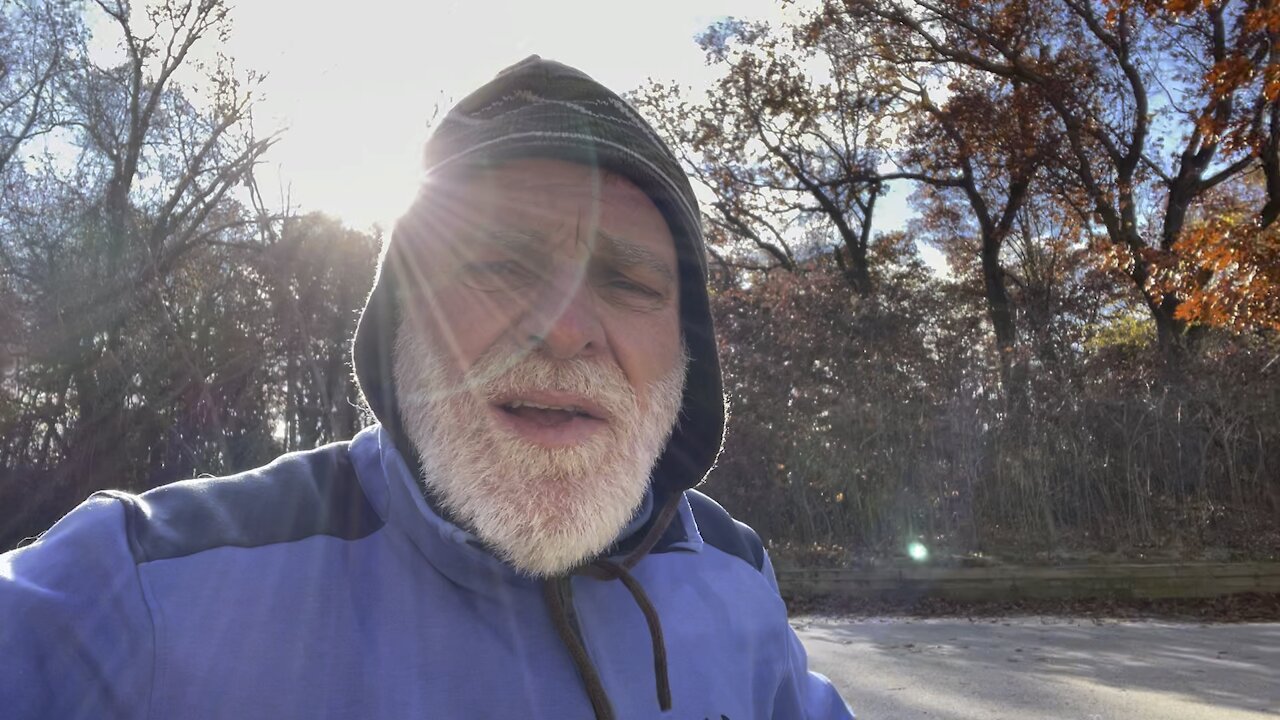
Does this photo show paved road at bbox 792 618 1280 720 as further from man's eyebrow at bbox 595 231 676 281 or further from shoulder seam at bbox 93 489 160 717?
shoulder seam at bbox 93 489 160 717

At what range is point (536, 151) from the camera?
64.2 inches

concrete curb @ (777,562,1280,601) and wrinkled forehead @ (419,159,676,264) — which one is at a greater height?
wrinkled forehead @ (419,159,676,264)

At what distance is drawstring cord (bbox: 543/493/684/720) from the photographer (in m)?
1.34

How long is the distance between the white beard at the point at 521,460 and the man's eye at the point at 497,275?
0.13 m

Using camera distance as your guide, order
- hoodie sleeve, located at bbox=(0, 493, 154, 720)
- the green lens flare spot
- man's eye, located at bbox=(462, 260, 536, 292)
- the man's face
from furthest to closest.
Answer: the green lens flare spot
man's eye, located at bbox=(462, 260, 536, 292)
the man's face
hoodie sleeve, located at bbox=(0, 493, 154, 720)

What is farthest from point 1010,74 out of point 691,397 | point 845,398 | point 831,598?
point 691,397

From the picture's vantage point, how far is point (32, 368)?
43.1 feet

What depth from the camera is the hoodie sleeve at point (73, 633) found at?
1027 mm

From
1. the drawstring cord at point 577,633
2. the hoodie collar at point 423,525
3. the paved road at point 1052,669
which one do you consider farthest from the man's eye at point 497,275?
the paved road at point 1052,669

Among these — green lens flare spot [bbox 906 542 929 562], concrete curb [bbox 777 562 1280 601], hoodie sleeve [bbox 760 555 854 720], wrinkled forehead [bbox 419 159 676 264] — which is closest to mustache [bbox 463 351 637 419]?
wrinkled forehead [bbox 419 159 676 264]

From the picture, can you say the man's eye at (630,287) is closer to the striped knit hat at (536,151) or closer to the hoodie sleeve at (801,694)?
the striped knit hat at (536,151)

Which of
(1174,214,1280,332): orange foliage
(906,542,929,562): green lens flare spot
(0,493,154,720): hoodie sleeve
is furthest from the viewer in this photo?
(906,542,929,562): green lens flare spot

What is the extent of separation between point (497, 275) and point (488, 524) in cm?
45

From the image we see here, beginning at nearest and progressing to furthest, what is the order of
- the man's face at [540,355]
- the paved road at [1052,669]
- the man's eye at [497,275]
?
the man's face at [540,355]
the man's eye at [497,275]
the paved road at [1052,669]
